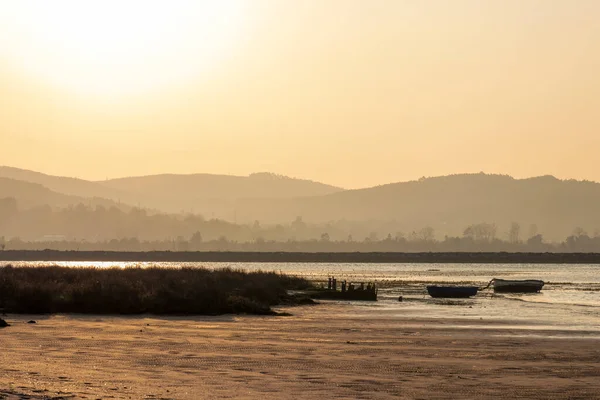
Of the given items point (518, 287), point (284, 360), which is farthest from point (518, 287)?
point (284, 360)

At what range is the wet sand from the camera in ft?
77.9

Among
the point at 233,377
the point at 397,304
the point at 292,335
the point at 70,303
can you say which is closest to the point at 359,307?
the point at 397,304

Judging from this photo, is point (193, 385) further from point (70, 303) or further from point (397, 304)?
point (397, 304)

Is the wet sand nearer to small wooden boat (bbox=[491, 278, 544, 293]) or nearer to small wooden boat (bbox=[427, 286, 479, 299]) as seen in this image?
small wooden boat (bbox=[427, 286, 479, 299])

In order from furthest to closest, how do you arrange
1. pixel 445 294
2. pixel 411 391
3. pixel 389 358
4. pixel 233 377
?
pixel 445 294 < pixel 389 358 < pixel 233 377 < pixel 411 391

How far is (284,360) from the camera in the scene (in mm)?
29734

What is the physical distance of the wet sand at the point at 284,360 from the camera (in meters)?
23.7

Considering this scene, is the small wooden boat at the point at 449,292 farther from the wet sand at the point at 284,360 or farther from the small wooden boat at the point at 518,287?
the wet sand at the point at 284,360

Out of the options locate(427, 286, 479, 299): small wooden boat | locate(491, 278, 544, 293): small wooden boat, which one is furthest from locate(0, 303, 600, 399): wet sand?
locate(491, 278, 544, 293): small wooden boat

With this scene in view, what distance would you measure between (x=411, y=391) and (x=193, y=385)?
201 inches

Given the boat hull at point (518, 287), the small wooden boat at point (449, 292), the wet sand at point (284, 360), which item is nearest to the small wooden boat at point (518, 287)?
the boat hull at point (518, 287)

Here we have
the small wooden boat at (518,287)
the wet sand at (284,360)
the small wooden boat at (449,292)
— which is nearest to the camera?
the wet sand at (284,360)

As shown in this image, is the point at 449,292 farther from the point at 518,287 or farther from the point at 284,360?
the point at 284,360

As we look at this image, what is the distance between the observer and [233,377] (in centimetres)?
2580
